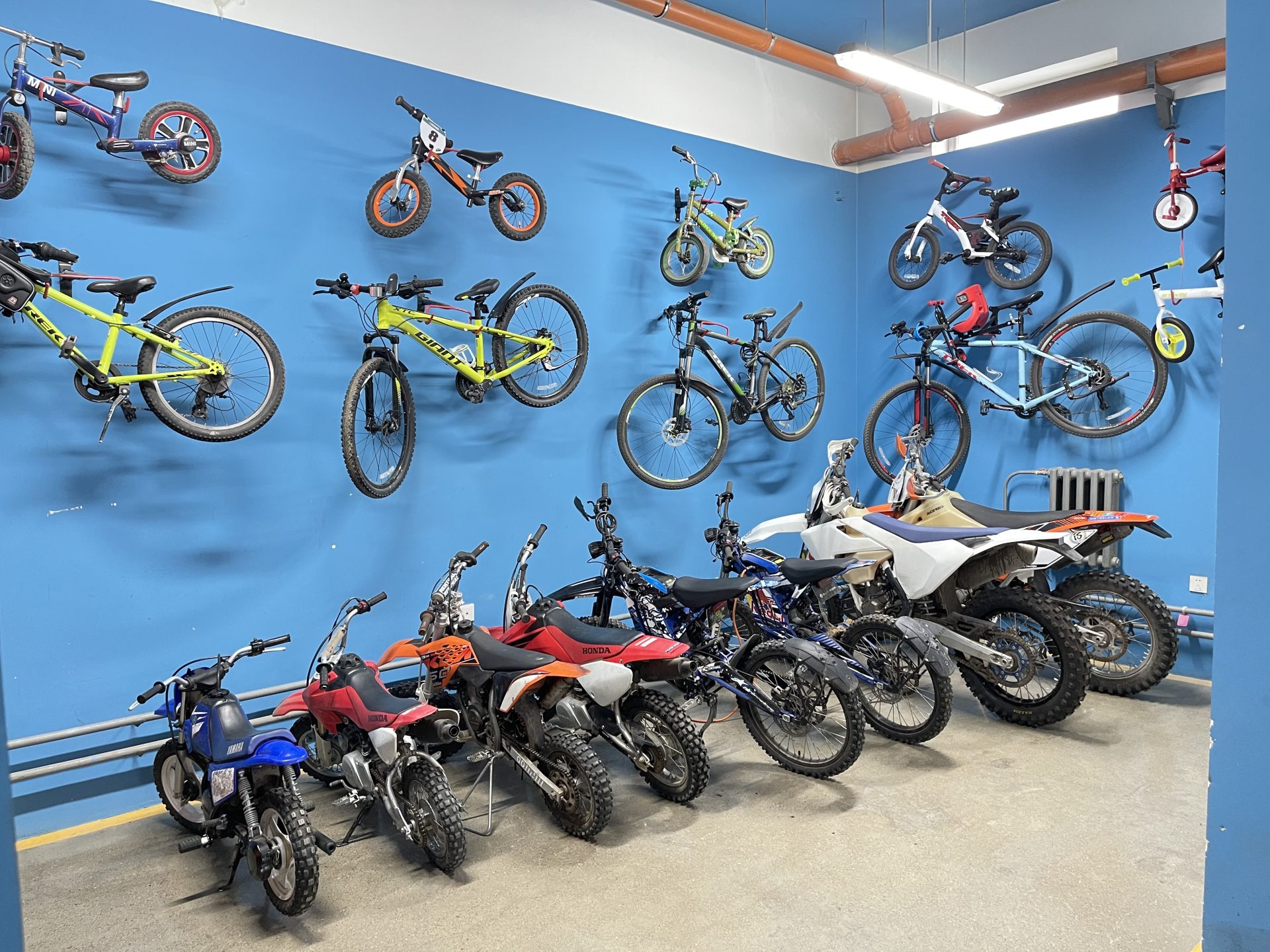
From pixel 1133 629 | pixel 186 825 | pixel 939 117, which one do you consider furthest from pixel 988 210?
pixel 186 825

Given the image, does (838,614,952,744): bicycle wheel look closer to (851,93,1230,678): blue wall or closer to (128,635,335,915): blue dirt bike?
(851,93,1230,678): blue wall

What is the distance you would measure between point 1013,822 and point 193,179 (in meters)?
4.27

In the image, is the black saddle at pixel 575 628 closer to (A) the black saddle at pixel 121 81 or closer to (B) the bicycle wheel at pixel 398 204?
(B) the bicycle wheel at pixel 398 204

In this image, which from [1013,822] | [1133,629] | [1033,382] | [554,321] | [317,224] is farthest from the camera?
[1033,382]

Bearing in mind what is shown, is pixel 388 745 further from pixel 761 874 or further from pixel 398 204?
pixel 398 204

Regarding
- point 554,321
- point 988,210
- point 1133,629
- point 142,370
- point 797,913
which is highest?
point 988,210

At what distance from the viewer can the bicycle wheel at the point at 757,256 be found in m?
5.88

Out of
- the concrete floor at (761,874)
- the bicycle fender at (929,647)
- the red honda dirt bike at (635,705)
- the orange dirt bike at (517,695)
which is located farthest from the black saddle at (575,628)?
the bicycle fender at (929,647)

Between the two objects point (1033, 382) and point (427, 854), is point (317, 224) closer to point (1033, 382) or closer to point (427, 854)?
point (427, 854)

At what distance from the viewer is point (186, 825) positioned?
135 inches

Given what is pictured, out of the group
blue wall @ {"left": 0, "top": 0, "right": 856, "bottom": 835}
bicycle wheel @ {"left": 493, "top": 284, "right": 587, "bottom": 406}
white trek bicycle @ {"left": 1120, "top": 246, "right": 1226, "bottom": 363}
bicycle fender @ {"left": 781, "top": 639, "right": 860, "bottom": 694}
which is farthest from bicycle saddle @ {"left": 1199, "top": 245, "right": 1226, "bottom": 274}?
bicycle wheel @ {"left": 493, "top": 284, "right": 587, "bottom": 406}

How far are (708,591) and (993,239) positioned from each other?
11.3ft

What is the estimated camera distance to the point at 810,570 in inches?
158

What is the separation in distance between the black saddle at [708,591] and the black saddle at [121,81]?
301 cm
